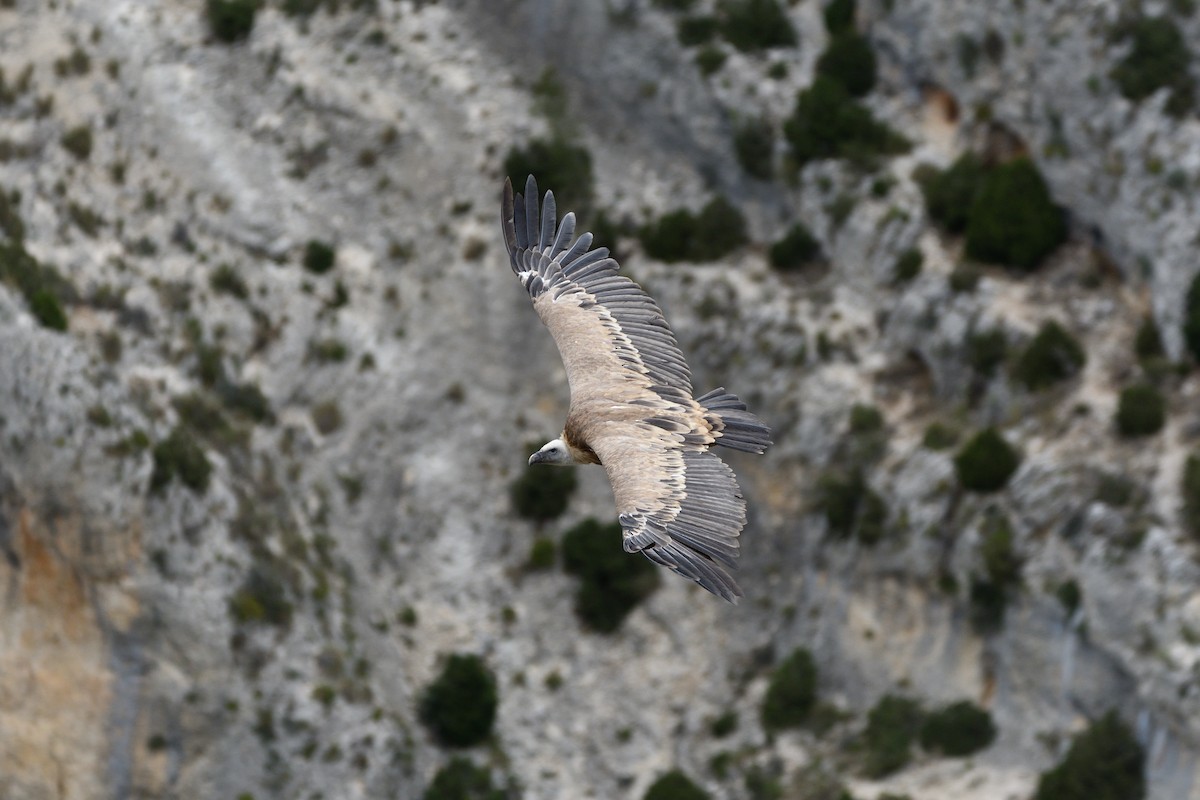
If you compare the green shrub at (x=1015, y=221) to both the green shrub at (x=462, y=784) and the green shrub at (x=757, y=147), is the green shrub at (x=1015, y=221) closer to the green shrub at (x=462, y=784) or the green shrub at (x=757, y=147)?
the green shrub at (x=757, y=147)

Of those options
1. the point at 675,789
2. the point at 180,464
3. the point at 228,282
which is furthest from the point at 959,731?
the point at 228,282

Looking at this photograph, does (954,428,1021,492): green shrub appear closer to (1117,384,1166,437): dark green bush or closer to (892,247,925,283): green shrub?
(1117,384,1166,437): dark green bush

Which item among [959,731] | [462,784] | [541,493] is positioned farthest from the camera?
[541,493]

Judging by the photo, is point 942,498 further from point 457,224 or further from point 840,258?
point 457,224

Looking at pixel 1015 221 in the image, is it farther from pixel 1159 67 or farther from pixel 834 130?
pixel 834 130

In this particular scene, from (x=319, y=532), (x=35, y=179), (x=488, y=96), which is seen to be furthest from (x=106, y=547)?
(x=488, y=96)

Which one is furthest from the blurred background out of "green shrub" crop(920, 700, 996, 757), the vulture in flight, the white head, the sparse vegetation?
the white head
